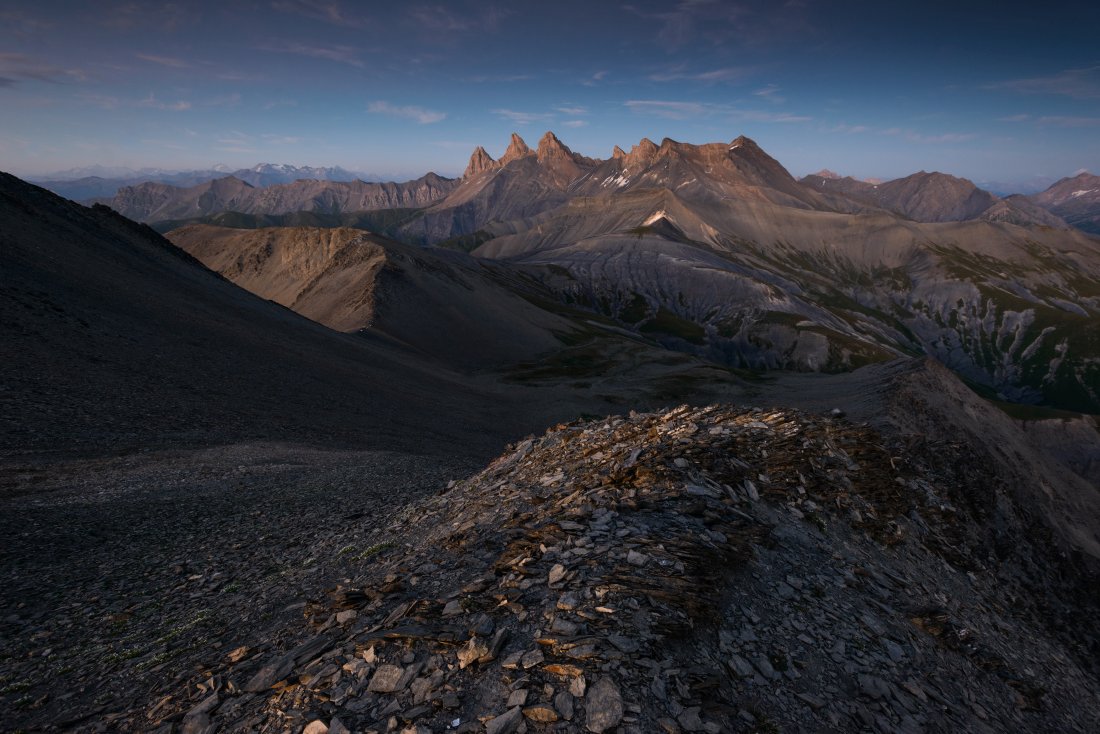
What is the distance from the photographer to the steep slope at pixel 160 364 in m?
30.8

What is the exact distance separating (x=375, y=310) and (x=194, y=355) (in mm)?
61148

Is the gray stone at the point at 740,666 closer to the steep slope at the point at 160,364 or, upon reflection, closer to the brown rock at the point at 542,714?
the brown rock at the point at 542,714

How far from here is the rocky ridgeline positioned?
757 centimetres

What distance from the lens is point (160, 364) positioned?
1619 inches

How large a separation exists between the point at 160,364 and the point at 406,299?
3067 inches

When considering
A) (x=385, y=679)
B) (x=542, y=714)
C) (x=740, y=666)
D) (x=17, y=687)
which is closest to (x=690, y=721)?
(x=740, y=666)

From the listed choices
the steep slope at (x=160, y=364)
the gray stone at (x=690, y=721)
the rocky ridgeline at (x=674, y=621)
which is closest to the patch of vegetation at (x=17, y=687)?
the rocky ridgeline at (x=674, y=621)

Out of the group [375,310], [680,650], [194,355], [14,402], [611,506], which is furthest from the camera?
[375,310]

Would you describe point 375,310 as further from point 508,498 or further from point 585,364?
point 508,498

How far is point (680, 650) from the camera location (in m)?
8.30

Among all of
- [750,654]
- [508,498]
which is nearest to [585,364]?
[508,498]

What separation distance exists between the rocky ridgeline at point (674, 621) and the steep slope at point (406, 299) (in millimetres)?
86902

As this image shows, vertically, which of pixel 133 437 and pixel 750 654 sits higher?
pixel 750 654

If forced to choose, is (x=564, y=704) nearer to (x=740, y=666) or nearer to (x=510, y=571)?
(x=740, y=666)
